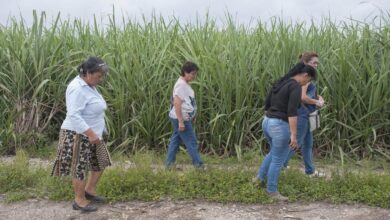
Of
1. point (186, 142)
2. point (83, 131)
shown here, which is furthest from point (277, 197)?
point (83, 131)

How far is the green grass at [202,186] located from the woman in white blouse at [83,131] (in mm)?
498

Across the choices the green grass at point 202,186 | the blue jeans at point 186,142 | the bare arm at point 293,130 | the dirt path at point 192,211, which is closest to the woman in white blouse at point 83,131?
the dirt path at point 192,211

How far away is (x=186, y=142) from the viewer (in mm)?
5734

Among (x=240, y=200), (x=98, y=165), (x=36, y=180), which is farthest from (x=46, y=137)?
(x=240, y=200)

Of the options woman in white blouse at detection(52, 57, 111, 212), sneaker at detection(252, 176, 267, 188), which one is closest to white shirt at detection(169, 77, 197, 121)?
sneaker at detection(252, 176, 267, 188)

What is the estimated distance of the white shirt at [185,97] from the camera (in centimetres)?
551

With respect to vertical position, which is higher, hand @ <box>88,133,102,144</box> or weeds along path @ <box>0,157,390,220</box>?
hand @ <box>88,133,102,144</box>

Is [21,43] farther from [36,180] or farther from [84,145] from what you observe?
[84,145]

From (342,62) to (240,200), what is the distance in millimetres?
2635

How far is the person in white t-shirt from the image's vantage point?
549 centimetres

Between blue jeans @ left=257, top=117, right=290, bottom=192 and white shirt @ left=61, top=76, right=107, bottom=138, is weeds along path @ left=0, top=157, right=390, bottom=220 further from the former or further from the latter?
white shirt @ left=61, top=76, right=107, bottom=138

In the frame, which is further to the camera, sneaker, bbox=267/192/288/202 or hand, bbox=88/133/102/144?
sneaker, bbox=267/192/288/202

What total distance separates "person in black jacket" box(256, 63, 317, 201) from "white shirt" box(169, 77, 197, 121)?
1.07m

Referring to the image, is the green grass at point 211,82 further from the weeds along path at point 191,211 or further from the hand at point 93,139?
the hand at point 93,139
